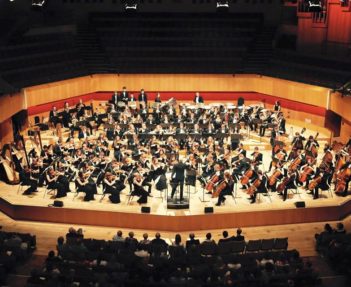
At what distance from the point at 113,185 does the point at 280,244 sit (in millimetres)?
4360

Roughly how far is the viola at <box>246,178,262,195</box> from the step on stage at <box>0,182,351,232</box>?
366 mm

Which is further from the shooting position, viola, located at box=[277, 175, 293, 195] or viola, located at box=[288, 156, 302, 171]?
viola, located at box=[288, 156, 302, 171]

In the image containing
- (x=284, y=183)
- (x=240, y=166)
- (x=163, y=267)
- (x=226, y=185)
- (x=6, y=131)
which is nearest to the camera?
(x=163, y=267)

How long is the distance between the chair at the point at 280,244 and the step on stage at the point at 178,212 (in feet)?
5.54

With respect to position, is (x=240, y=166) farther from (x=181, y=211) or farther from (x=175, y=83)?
(x=175, y=83)

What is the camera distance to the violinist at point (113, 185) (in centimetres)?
1230

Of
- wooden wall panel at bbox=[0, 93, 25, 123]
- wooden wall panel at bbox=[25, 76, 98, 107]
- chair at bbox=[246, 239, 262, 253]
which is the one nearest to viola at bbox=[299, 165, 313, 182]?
chair at bbox=[246, 239, 262, 253]

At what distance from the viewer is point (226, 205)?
40.6 ft

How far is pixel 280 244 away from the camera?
10.3 metres

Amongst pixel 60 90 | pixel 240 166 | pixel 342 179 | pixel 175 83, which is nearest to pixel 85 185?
pixel 240 166

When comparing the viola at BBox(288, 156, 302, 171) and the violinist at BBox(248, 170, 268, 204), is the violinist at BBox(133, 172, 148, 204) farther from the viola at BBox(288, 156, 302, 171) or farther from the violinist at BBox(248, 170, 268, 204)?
the viola at BBox(288, 156, 302, 171)

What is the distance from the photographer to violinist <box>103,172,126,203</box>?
12305 mm

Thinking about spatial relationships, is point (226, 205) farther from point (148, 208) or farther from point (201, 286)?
point (201, 286)

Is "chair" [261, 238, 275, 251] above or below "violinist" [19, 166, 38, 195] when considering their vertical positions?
below
